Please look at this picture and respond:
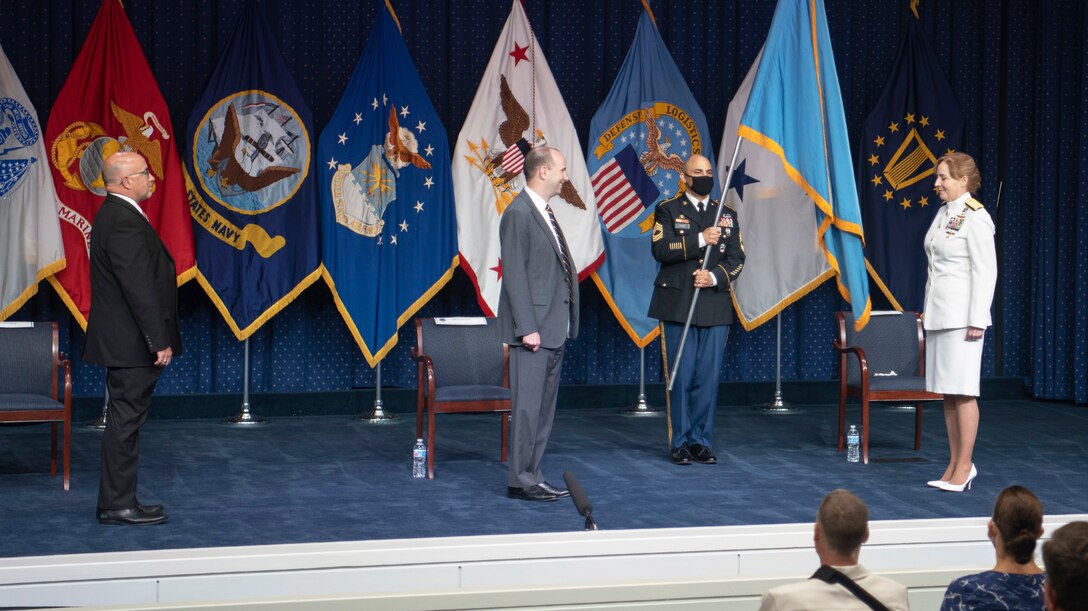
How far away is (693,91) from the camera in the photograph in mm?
8664

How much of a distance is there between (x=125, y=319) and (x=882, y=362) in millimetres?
4204

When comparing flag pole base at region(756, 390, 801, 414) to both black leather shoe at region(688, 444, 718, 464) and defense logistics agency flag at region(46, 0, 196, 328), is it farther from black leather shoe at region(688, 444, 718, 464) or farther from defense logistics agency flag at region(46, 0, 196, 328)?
defense logistics agency flag at region(46, 0, 196, 328)

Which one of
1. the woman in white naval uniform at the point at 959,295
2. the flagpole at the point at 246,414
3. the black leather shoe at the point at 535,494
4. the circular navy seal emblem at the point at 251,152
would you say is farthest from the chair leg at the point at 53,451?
the woman in white naval uniform at the point at 959,295

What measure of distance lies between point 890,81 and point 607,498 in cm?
456

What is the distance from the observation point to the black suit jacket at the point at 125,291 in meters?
4.68

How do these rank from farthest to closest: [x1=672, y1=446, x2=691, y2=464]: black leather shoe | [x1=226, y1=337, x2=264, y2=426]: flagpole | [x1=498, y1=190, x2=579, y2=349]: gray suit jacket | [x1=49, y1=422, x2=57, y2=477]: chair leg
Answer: [x1=226, y1=337, x2=264, y2=426]: flagpole → [x1=672, y1=446, x2=691, y2=464]: black leather shoe → [x1=49, y1=422, x2=57, y2=477]: chair leg → [x1=498, y1=190, x2=579, y2=349]: gray suit jacket

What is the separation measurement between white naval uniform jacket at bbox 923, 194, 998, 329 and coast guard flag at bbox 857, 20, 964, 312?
315cm

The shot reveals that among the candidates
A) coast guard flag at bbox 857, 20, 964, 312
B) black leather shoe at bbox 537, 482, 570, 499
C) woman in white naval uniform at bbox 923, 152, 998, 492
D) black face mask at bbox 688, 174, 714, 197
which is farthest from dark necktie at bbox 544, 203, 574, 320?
coast guard flag at bbox 857, 20, 964, 312

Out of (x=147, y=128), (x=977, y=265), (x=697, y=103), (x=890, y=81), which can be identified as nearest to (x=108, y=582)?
(x=977, y=265)

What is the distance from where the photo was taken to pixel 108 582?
3.01 m

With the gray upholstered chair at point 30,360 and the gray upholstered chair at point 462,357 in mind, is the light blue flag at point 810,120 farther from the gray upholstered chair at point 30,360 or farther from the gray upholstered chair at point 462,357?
the gray upholstered chair at point 30,360

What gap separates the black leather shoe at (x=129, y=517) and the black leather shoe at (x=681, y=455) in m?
2.56

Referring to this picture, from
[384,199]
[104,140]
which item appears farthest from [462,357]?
[104,140]

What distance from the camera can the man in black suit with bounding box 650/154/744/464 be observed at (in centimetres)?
618
